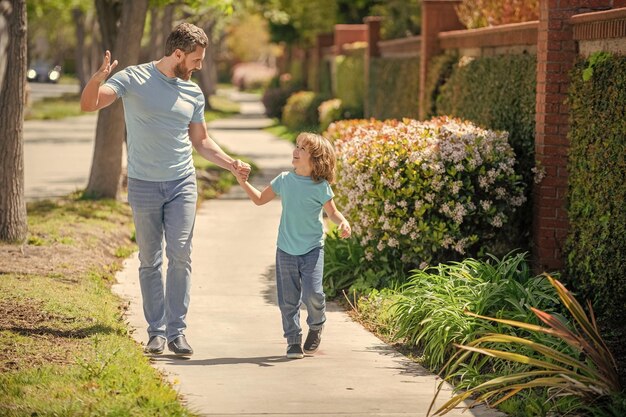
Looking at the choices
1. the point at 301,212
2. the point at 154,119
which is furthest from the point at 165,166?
the point at 301,212

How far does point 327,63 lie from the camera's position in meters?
34.2

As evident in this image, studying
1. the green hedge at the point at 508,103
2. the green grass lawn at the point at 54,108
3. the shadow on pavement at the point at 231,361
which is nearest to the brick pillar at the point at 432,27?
the green hedge at the point at 508,103

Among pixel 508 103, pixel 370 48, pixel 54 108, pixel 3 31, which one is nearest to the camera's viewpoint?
pixel 3 31

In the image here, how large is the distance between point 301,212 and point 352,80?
63.9 feet

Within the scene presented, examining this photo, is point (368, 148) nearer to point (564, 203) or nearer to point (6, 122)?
point (564, 203)

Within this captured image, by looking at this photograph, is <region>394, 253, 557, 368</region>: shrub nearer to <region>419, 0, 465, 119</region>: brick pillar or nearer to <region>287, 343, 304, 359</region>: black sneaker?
<region>287, 343, 304, 359</region>: black sneaker

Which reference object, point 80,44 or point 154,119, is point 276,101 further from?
point 154,119

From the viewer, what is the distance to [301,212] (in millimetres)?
7328

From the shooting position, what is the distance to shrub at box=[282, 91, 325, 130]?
31406mm

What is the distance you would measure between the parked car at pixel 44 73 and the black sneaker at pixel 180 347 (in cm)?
7056

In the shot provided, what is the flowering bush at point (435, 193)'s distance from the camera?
9188 mm

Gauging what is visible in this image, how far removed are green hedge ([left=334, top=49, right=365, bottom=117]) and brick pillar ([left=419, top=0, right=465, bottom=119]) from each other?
31.5 ft

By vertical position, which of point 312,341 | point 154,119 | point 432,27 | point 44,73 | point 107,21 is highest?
point 107,21

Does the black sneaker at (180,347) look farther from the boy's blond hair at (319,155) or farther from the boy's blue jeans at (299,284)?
the boy's blond hair at (319,155)
